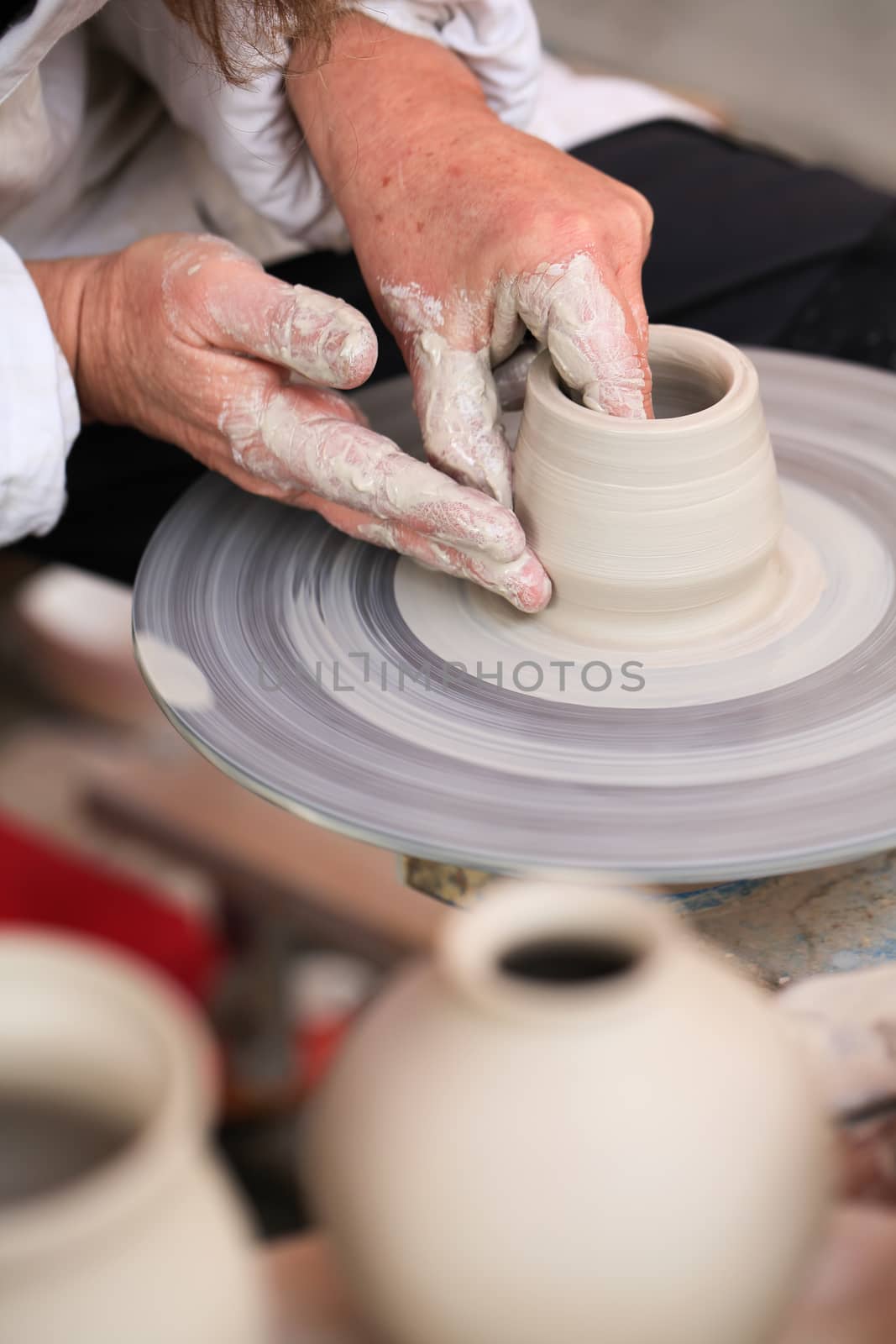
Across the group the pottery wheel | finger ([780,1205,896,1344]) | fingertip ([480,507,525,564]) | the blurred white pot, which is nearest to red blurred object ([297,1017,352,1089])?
the blurred white pot

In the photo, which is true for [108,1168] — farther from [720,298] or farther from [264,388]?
[720,298]

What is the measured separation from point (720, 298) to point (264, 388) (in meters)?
0.61

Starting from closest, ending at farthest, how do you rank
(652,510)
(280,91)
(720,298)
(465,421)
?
(652,510) < (465,421) < (280,91) < (720,298)

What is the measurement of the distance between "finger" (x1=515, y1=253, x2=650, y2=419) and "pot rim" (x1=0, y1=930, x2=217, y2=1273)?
2.07ft

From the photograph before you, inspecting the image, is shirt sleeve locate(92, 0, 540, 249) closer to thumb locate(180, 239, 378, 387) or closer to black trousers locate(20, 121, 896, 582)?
black trousers locate(20, 121, 896, 582)

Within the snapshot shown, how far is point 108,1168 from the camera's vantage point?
1.30ft

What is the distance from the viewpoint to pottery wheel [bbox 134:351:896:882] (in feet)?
2.68

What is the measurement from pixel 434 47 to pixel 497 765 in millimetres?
792

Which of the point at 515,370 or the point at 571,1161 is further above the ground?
the point at 571,1161

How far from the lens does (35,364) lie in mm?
1089

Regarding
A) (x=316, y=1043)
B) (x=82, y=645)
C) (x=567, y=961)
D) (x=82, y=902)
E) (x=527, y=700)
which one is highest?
(x=567, y=961)

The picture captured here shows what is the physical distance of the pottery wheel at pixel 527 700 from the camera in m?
0.82

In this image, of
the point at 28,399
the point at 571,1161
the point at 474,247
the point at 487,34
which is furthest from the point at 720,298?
the point at 571,1161

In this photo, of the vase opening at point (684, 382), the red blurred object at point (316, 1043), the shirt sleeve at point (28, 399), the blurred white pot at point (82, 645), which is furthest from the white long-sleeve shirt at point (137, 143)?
the red blurred object at point (316, 1043)
